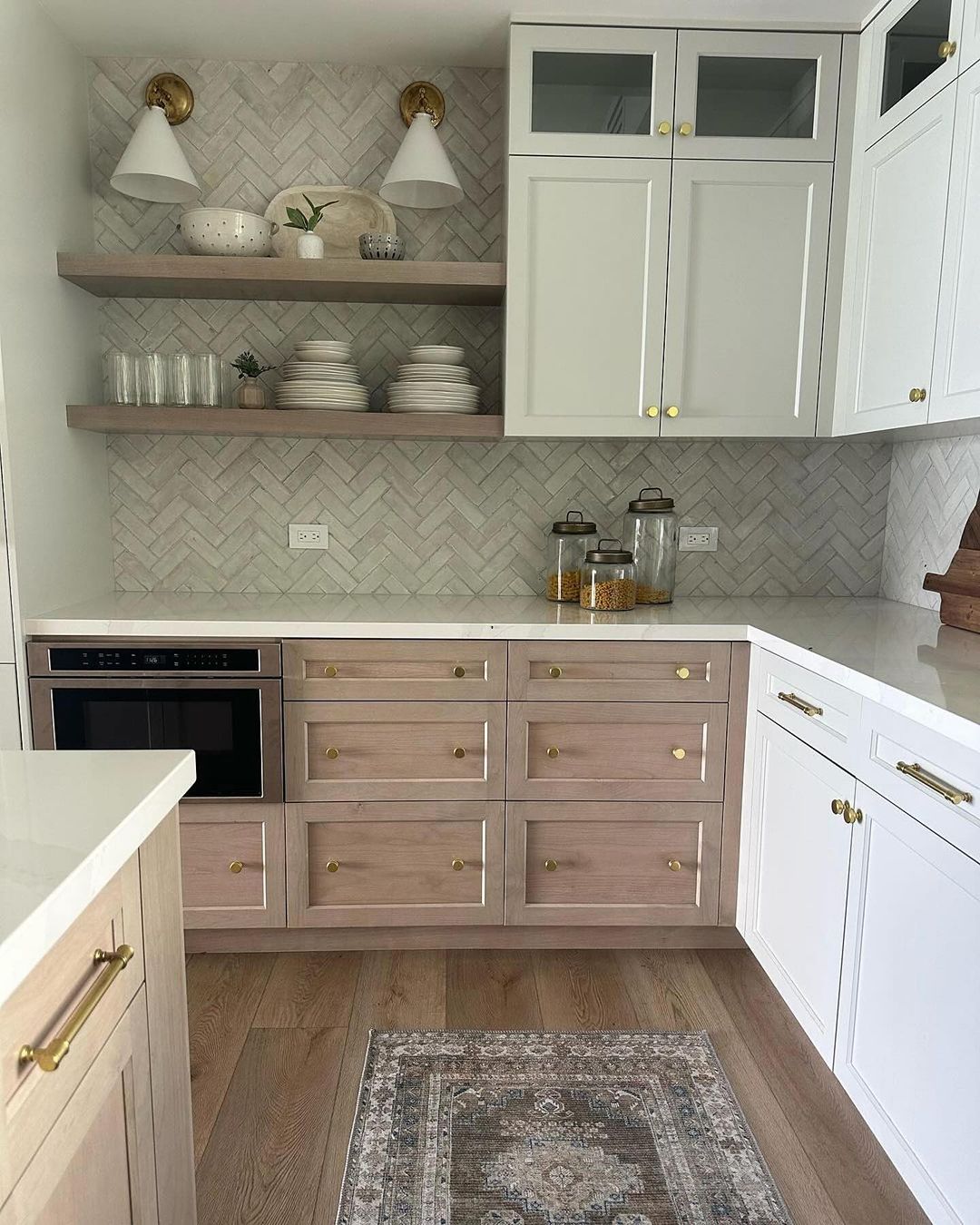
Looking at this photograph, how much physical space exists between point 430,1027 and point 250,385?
1835 mm

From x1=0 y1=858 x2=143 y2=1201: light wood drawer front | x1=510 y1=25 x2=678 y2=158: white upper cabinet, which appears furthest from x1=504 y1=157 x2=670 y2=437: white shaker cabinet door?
x1=0 y1=858 x2=143 y2=1201: light wood drawer front

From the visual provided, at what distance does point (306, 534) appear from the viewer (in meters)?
2.87

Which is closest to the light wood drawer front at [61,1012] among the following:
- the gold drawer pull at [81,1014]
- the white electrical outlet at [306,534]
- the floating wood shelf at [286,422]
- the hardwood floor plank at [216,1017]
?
the gold drawer pull at [81,1014]

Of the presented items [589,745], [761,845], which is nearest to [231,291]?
[589,745]

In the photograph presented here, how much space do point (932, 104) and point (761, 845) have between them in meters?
1.82

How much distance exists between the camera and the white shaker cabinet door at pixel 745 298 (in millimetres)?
2439

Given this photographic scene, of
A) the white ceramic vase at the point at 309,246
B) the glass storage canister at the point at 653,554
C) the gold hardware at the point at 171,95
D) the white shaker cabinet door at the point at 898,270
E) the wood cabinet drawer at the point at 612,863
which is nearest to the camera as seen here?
the white shaker cabinet door at the point at 898,270

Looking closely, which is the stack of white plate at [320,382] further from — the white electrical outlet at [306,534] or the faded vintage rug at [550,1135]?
the faded vintage rug at [550,1135]

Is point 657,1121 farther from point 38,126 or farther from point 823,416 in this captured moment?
point 38,126

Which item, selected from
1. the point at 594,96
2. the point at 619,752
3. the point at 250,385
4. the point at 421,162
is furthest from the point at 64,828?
the point at 594,96

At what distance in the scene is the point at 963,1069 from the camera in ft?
4.42

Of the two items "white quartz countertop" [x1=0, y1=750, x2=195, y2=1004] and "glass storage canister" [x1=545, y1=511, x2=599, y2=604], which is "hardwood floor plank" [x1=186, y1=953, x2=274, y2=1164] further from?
"glass storage canister" [x1=545, y1=511, x2=599, y2=604]

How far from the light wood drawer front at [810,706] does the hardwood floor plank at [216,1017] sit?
4.91 ft

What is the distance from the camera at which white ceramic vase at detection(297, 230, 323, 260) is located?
8.25 feet
